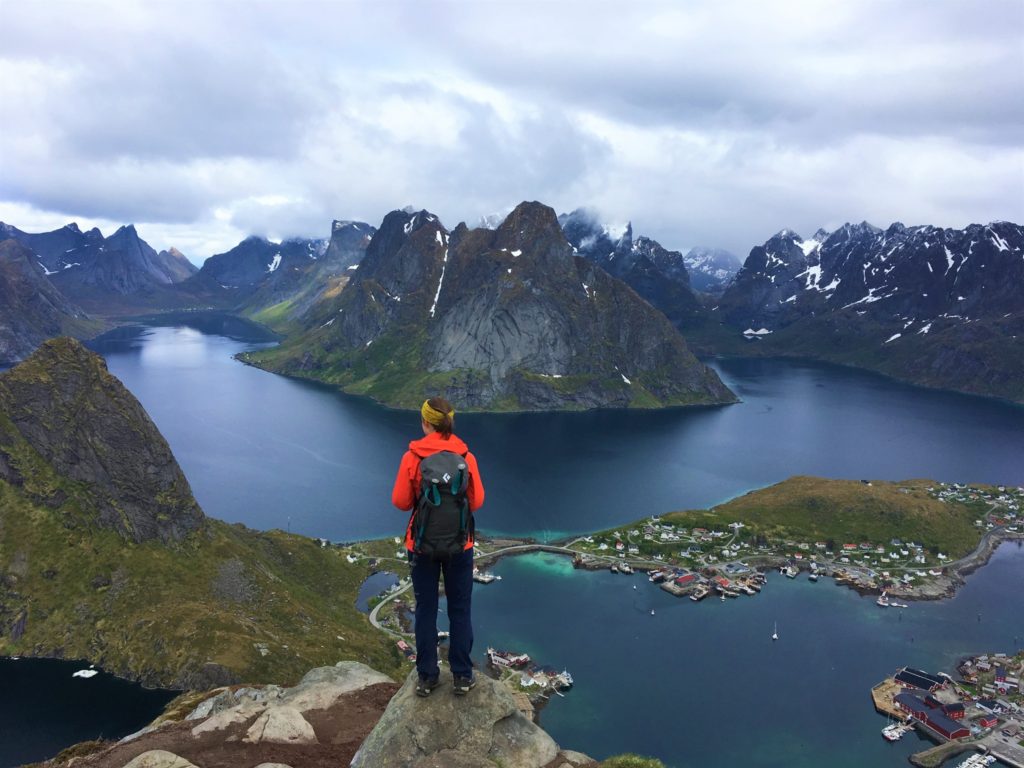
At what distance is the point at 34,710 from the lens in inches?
2576

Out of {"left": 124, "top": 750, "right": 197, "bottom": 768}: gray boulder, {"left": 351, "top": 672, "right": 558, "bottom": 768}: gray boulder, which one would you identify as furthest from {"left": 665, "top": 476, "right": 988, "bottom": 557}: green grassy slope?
{"left": 124, "top": 750, "right": 197, "bottom": 768}: gray boulder

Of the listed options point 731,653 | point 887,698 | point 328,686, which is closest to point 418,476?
point 328,686

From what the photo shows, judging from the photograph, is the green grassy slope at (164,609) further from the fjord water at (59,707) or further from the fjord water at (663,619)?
the fjord water at (663,619)

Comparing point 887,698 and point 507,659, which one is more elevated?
point 507,659

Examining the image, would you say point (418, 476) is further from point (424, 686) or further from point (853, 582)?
point (853, 582)

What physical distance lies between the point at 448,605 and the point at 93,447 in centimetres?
9069

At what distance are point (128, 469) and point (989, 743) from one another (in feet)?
345

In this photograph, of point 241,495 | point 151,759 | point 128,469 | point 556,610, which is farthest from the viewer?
point 241,495

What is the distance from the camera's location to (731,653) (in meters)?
83.5

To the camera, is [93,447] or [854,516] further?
[854,516]

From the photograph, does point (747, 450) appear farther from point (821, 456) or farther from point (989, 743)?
point (989, 743)

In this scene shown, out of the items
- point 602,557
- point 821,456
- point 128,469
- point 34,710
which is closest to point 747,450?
point 821,456

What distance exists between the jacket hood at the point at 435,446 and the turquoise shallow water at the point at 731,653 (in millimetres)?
61258

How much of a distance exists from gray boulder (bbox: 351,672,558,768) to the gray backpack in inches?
174
